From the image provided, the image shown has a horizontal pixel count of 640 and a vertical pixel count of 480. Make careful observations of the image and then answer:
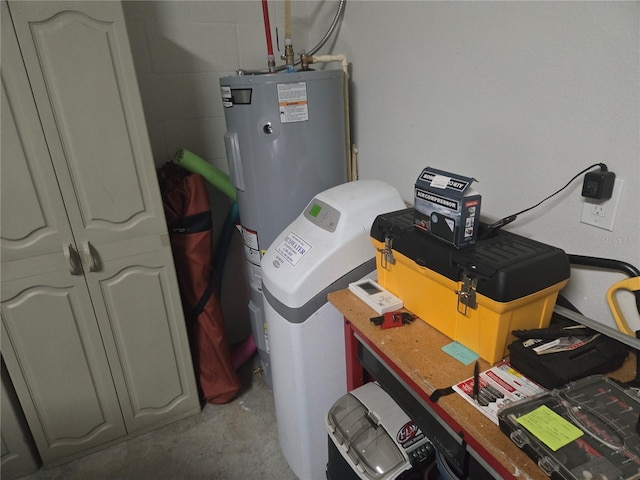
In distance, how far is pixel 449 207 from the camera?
0.94m

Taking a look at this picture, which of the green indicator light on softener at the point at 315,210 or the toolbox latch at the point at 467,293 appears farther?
the green indicator light on softener at the point at 315,210

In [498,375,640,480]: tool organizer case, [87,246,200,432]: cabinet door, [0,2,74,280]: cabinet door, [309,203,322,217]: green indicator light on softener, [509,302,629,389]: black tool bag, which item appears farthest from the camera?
[87,246,200,432]: cabinet door

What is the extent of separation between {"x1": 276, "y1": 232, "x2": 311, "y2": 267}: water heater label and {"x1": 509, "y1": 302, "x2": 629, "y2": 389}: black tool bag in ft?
2.08

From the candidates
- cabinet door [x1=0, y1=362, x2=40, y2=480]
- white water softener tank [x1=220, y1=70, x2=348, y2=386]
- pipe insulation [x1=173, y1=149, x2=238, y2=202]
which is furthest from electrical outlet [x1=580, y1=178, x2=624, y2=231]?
cabinet door [x1=0, y1=362, x2=40, y2=480]

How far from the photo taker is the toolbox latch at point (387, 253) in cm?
112

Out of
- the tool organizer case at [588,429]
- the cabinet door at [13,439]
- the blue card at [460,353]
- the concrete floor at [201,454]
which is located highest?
the tool organizer case at [588,429]

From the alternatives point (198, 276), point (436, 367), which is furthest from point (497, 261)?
point (198, 276)

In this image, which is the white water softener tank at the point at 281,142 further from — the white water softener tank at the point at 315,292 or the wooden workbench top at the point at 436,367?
the wooden workbench top at the point at 436,367

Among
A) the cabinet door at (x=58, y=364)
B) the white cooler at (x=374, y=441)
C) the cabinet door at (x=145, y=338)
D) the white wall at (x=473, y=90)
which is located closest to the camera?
the white wall at (x=473, y=90)

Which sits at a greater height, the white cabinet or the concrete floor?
the white cabinet

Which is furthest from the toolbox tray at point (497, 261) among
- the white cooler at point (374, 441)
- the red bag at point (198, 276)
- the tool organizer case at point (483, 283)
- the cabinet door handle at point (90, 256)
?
the cabinet door handle at point (90, 256)

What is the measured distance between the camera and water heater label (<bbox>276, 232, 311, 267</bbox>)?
124cm

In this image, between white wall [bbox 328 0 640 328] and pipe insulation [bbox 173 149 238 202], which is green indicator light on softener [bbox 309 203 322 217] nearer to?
white wall [bbox 328 0 640 328]

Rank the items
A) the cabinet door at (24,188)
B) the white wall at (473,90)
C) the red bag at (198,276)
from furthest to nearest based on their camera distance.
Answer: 1. the red bag at (198,276)
2. the cabinet door at (24,188)
3. the white wall at (473,90)
